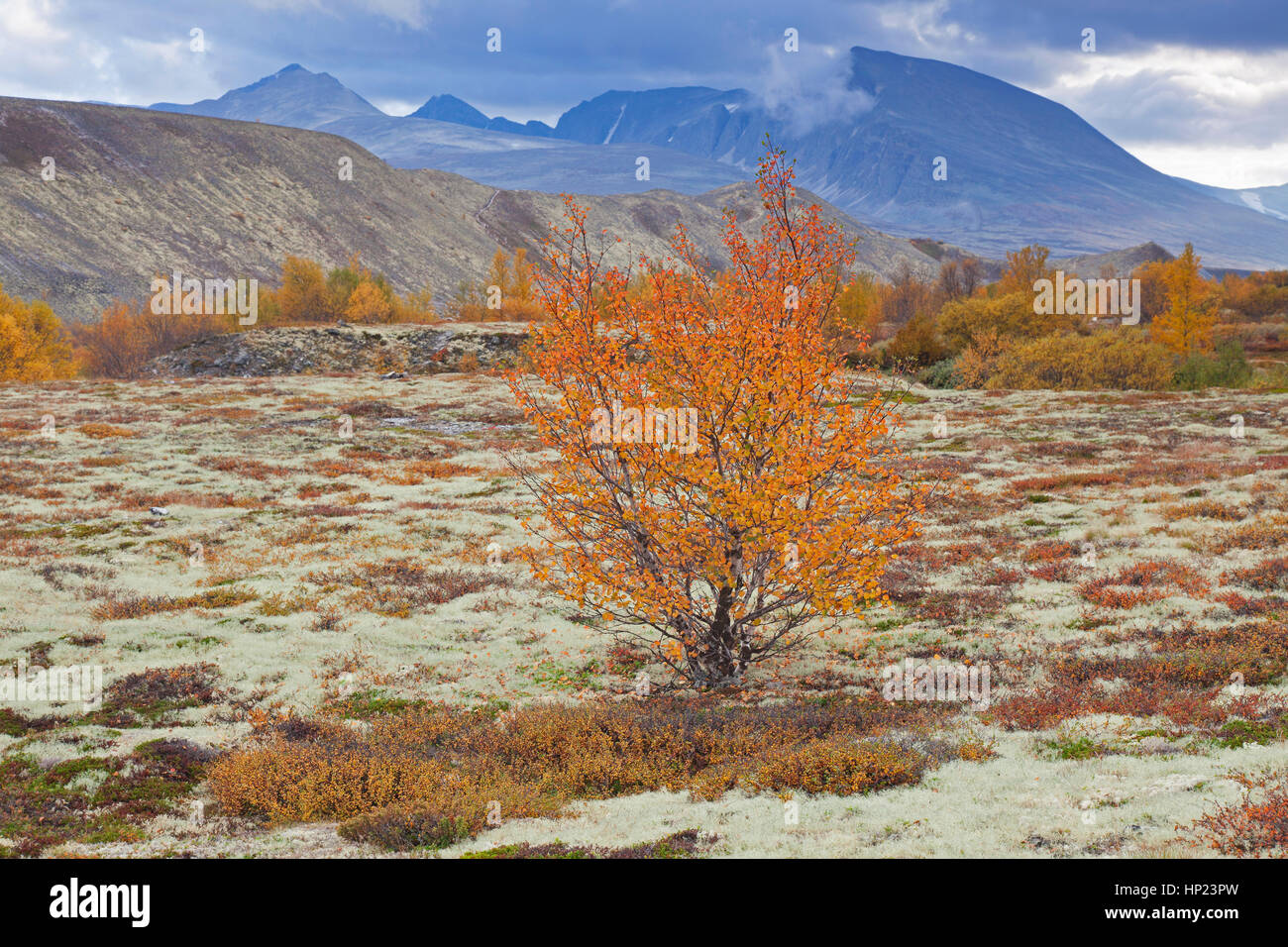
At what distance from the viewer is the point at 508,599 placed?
2083 cm

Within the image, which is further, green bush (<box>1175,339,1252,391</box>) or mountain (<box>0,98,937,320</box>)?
mountain (<box>0,98,937,320</box>)

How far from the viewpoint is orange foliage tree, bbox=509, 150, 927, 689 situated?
13.4 metres

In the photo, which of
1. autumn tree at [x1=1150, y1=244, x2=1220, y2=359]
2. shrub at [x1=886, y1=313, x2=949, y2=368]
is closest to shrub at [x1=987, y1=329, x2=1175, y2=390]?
autumn tree at [x1=1150, y1=244, x2=1220, y2=359]

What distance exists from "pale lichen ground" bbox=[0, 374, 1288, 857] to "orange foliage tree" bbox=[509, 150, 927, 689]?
287cm

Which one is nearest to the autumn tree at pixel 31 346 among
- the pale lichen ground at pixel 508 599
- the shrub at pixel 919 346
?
the pale lichen ground at pixel 508 599

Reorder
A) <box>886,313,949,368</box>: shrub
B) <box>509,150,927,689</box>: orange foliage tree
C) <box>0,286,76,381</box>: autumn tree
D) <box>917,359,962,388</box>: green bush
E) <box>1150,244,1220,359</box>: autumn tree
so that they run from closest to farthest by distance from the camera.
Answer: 1. <box>509,150,927,689</box>: orange foliage tree
2. <box>1150,244,1220,359</box>: autumn tree
3. <box>917,359,962,388</box>: green bush
4. <box>0,286,76,381</box>: autumn tree
5. <box>886,313,949,368</box>: shrub

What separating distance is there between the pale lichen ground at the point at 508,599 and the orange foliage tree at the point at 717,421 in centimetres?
287

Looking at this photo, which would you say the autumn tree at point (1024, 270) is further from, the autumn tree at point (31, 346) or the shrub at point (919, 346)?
the autumn tree at point (31, 346)

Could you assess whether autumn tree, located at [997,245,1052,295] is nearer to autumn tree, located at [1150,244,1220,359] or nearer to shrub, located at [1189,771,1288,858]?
autumn tree, located at [1150,244,1220,359]
